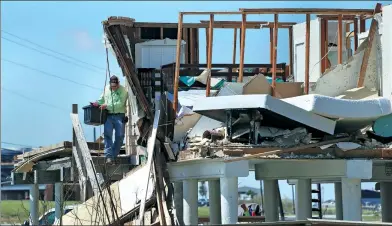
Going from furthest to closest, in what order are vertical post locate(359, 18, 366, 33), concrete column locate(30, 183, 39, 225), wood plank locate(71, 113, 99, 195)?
1. concrete column locate(30, 183, 39, 225)
2. vertical post locate(359, 18, 366, 33)
3. wood plank locate(71, 113, 99, 195)

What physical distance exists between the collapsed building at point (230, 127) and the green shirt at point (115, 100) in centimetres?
34

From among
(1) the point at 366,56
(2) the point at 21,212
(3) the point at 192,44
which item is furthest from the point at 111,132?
(2) the point at 21,212

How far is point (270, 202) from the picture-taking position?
2808 cm

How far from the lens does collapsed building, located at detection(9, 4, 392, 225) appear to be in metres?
21.2

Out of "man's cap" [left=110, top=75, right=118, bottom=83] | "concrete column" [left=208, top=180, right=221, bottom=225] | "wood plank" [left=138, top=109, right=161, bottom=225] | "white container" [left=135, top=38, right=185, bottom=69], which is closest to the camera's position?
"wood plank" [left=138, top=109, right=161, bottom=225]

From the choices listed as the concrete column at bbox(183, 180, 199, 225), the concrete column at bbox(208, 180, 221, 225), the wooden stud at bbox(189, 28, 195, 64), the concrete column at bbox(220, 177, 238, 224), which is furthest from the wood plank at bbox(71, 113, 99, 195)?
the wooden stud at bbox(189, 28, 195, 64)

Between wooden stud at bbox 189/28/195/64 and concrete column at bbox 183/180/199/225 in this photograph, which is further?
wooden stud at bbox 189/28/195/64

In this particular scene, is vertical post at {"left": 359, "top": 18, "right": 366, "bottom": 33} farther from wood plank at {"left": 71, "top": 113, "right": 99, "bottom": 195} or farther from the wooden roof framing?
wood plank at {"left": 71, "top": 113, "right": 99, "bottom": 195}

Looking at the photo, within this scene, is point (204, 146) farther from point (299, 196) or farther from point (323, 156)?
point (299, 196)

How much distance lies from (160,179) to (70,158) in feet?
16.9

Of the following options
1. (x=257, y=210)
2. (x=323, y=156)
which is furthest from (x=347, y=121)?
Result: (x=257, y=210)

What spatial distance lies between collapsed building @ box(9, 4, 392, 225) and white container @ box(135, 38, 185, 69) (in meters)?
0.03

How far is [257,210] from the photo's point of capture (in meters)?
39.6

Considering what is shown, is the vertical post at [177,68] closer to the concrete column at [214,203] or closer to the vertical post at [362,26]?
the concrete column at [214,203]
